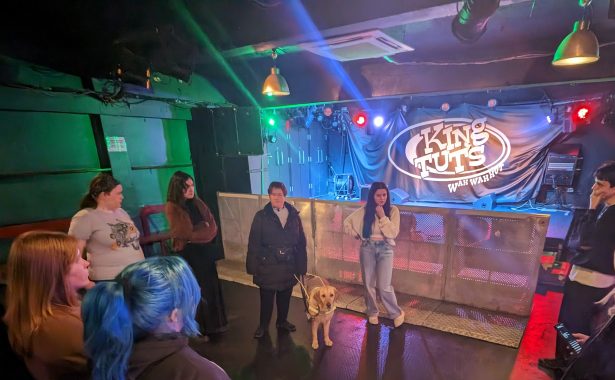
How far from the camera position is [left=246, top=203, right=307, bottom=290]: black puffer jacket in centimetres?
352

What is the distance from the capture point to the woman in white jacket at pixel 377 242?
375cm

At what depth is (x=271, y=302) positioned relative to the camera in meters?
3.72

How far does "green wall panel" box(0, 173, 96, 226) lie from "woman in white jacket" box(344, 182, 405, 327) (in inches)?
167

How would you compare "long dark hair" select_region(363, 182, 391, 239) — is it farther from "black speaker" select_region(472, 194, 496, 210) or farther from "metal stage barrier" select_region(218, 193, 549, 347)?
"black speaker" select_region(472, 194, 496, 210)

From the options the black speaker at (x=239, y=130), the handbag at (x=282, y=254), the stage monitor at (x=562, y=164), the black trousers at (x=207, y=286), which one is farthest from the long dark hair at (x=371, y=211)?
the stage monitor at (x=562, y=164)

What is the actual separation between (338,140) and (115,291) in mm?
10330

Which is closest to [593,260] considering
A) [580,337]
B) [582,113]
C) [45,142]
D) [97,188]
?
[580,337]

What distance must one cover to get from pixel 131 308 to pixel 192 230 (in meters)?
2.36

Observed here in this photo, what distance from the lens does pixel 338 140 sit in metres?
11.0

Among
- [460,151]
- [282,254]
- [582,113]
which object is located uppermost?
[582,113]

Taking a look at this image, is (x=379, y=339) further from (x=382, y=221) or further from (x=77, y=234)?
(x=77, y=234)

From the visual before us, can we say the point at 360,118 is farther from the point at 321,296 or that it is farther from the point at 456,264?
the point at 321,296

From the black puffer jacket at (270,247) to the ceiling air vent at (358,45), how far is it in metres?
2.07

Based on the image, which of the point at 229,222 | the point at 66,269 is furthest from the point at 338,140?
the point at 66,269
